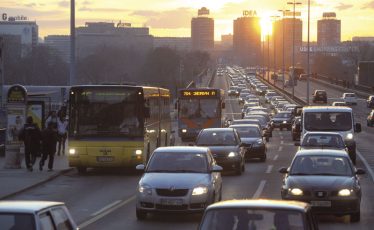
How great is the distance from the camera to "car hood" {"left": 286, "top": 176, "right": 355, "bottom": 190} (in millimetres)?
19375

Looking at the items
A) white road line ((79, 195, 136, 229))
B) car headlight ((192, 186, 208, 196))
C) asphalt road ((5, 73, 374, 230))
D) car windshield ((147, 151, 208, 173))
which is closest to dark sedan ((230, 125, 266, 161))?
asphalt road ((5, 73, 374, 230))

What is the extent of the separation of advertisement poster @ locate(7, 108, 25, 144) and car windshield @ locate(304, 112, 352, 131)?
11479 millimetres

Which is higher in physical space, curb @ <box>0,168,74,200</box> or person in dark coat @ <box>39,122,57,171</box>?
person in dark coat @ <box>39,122,57,171</box>

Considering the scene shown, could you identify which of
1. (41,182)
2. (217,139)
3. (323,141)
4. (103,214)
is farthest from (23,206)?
(323,141)

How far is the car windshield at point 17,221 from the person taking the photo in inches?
369

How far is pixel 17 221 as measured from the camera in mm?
9477

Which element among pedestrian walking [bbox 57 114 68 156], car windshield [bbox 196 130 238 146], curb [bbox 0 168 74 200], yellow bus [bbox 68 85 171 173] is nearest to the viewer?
curb [bbox 0 168 74 200]

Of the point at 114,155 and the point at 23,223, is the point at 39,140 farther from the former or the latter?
the point at 23,223

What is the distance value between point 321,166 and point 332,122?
17.3 metres

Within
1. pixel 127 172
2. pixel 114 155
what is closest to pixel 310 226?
pixel 114 155

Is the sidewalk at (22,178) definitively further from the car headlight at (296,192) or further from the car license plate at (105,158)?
the car headlight at (296,192)

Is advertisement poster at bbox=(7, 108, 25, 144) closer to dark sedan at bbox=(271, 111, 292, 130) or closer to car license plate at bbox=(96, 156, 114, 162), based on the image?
car license plate at bbox=(96, 156, 114, 162)

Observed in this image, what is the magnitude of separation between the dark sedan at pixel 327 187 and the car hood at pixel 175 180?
5.81ft

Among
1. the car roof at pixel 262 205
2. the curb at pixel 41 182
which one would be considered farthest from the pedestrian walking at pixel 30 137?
the car roof at pixel 262 205
